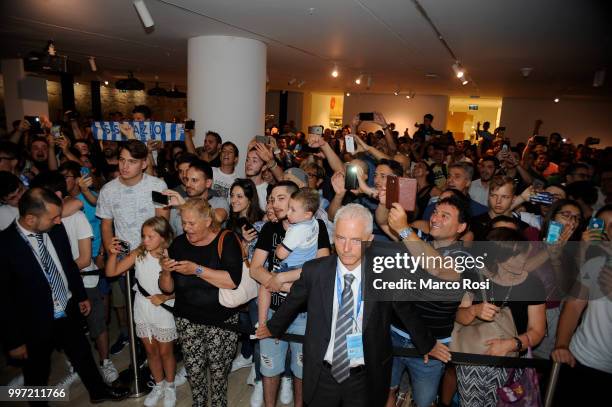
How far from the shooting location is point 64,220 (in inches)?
114

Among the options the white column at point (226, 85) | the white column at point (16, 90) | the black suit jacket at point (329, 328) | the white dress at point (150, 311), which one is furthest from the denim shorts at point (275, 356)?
the white column at point (16, 90)

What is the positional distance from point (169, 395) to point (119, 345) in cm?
107

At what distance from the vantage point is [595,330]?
2.11m

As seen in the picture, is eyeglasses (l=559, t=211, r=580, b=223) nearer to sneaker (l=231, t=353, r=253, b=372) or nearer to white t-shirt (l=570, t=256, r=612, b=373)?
white t-shirt (l=570, t=256, r=612, b=373)

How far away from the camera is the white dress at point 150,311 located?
8.89 ft

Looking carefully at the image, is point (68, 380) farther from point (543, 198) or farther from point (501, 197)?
point (543, 198)

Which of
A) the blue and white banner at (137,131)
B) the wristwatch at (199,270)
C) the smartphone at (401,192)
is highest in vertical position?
the blue and white banner at (137,131)

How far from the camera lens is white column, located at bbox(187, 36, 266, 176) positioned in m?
5.77

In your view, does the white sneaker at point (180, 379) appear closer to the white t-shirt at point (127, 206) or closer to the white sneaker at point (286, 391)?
the white sneaker at point (286, 391)

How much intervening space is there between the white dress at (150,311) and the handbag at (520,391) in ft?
7.50

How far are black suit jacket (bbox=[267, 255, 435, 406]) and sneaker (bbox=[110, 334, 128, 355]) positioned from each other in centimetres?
246

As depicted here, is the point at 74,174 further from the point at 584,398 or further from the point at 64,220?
the point at 584,398

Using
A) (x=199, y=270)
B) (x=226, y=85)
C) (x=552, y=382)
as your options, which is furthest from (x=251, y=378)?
(x=226, y=85)

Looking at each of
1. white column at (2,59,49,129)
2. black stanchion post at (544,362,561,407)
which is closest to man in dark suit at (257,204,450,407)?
black stanchion post at (544,362,561,407)
